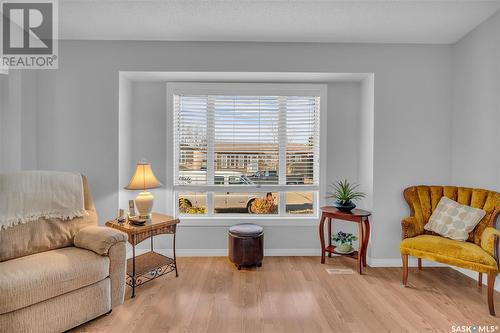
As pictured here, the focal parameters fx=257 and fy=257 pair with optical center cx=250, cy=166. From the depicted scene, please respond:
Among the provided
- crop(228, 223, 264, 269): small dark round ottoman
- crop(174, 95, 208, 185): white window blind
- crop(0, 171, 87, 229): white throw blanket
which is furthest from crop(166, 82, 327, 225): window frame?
crop(0, 171, 87, 229): white throw blanket

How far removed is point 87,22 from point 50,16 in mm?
343

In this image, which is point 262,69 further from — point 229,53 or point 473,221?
point 473,221

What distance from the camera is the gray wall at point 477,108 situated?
2.60 m

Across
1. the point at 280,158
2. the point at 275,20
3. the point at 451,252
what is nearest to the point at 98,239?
the point at 280,158

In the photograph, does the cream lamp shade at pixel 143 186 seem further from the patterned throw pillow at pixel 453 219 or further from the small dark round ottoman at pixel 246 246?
the patterned throw pillow at pixel 453 219

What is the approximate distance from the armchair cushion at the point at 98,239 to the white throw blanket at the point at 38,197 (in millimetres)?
226

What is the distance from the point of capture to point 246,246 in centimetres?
292

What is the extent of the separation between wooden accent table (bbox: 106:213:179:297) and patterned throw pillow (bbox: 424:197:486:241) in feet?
9.00

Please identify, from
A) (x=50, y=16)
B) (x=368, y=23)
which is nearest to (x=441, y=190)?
(x=368, y=23)

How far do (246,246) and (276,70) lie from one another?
2102 millimetres

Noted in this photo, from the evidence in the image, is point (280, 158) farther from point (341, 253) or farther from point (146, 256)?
point (146, 256)

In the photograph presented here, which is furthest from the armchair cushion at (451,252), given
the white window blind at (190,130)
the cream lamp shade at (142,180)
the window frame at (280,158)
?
the cream lamp shade at (142,180)

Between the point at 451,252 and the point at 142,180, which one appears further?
the point at 142,180

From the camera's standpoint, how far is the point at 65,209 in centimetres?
233
